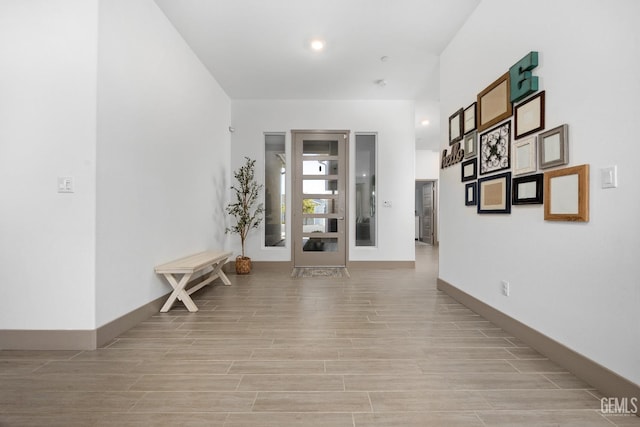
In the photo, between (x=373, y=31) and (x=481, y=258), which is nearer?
(x=481, y=258)

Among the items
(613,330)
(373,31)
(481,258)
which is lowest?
(613,330)

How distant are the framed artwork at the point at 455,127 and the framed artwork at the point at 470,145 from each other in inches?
6.5

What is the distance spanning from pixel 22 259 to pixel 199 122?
8.02 feet

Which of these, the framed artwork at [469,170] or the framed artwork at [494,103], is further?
the framed artwork at [469,170]

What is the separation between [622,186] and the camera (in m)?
1.53

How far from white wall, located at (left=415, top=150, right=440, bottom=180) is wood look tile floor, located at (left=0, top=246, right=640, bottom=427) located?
711 centimetres

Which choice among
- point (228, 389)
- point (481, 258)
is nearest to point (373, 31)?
point (481, 258)

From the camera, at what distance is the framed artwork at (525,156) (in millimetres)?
2168

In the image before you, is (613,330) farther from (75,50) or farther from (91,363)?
(75,50)

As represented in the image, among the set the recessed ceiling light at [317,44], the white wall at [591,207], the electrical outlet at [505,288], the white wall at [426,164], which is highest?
the recessed ceiling light at [317,44]

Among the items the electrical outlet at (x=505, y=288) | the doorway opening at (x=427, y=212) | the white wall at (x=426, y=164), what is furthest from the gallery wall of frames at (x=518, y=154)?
the doorway opening at (x=427, y=212)

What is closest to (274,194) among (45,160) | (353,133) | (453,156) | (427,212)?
(353,133)

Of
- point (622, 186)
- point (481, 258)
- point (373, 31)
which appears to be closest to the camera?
point (622, 186)

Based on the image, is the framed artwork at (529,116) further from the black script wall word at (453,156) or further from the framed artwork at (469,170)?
the black script wall word at (453,156)
